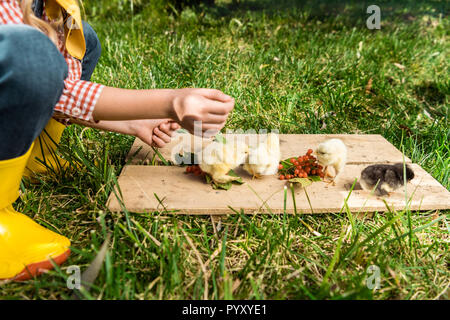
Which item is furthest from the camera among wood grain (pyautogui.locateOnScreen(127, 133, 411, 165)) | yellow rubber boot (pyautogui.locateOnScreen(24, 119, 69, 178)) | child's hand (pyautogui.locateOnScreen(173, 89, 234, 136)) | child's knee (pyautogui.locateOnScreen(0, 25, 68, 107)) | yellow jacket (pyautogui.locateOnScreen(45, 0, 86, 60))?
wood grain (pyautogui.locateOnScreen(127, 133, 411, 165))

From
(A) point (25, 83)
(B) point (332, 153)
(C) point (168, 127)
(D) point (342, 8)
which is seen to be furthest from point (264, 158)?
(D) point (342, 8)

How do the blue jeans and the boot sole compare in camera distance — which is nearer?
the blue jeans

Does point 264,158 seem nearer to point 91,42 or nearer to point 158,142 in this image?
point 158,142

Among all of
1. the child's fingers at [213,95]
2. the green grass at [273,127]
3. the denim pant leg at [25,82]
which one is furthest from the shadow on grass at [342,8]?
the denim pant leg at [25,82]

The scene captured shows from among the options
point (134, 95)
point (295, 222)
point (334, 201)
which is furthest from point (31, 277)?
point (334, 201)

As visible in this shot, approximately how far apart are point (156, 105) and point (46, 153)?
0.65m

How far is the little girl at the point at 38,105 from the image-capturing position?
0.94 metres

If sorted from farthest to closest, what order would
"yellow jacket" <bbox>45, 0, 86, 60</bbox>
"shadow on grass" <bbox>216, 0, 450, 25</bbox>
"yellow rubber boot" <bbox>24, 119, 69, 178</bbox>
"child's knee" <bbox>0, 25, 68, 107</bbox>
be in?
"shadow on grass" <bbox>216, 0, 450, 25</bbox>, "yellow rubber boot" <bbox>24, 119, 69, 178</bbox>, "yellow jacket" <bbox>45, 0, 86, 60</bbox>, "child's knee" <bbox>0, 25, 68, 107</bbox>

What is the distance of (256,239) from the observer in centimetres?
124

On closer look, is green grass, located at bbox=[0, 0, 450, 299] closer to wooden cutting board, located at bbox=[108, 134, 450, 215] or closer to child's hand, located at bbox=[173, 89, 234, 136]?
wooden cutting board, located at bbox=[108, 134, 450, 215]

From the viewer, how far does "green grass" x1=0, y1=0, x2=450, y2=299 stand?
1066 millimetres

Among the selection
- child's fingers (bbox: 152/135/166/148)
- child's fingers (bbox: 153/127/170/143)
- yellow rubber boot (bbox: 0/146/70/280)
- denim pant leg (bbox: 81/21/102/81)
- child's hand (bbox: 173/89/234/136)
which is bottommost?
yellow rubber boot (bbox: 0/146/70/280)

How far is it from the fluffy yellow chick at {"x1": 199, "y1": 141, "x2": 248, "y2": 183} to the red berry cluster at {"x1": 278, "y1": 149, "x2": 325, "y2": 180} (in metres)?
0.19

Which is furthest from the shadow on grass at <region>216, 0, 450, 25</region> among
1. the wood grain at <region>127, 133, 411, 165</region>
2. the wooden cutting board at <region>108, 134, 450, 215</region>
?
the wooden cutting board at <region>108, 134, 450, 215</region>
